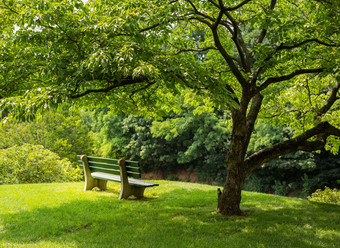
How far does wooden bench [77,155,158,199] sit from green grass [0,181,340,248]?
0.45 m

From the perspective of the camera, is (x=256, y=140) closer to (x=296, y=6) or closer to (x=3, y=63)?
(x=296, y=6)

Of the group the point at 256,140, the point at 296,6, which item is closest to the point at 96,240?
the point at 296,6

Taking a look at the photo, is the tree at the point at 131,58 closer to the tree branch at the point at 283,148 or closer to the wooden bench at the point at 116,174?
the tree branch at the point at 283,148

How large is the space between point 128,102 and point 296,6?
18.0 ft

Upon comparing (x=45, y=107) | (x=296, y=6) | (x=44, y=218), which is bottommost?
(x=44, y=218)

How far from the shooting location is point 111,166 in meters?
8.24

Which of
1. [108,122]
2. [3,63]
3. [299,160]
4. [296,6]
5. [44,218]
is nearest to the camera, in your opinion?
[3,63]

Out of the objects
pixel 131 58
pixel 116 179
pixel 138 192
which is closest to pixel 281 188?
pixel 138 192

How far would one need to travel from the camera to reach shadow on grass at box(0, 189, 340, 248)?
4.64 metres

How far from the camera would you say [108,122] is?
93.3 feet

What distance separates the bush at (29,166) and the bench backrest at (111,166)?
3.84m

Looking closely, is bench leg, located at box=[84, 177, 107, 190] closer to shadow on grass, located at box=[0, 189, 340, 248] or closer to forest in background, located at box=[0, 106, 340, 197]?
shadow on grass, located at box=[0, 189, 340, 248]

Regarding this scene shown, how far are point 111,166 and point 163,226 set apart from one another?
325cm

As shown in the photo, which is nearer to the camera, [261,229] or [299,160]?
[261,229]
